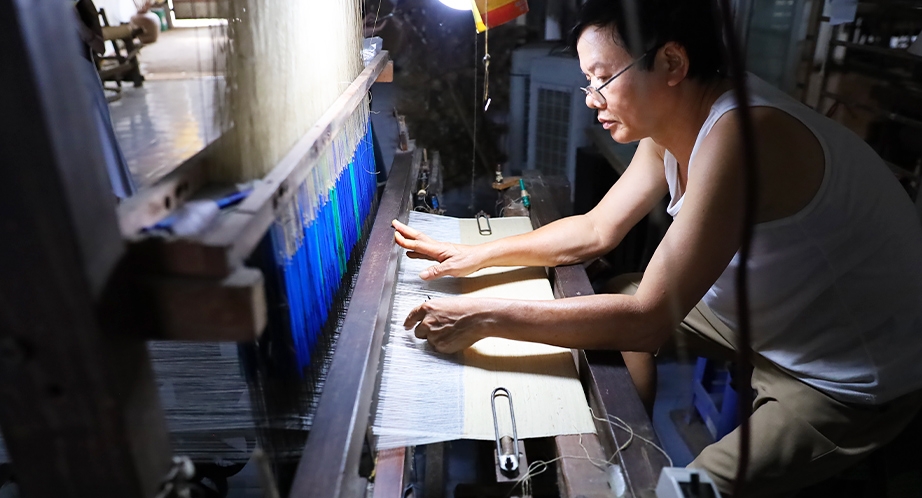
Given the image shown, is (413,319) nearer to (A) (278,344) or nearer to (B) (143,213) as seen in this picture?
(A) (278,344)

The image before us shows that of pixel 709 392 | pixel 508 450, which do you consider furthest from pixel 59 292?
pixel 709 392

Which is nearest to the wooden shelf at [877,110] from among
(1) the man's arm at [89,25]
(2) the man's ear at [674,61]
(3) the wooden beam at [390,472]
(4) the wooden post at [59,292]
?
(2) the man's ear at [674,61]

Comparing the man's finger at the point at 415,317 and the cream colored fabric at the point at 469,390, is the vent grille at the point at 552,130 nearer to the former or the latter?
the cream colored fabric at the point at 469,390

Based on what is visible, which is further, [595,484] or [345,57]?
[345,57]

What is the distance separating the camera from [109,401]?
1.79 feet

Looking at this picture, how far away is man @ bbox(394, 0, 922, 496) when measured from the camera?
1.22m

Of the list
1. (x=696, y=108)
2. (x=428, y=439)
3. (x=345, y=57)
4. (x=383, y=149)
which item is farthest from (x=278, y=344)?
(x=383, y=149)

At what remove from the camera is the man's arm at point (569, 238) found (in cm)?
174

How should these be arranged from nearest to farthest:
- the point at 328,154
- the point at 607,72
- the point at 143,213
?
the point at 143,213, the point at 328,154, the point at 607,72

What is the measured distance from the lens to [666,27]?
1.33 meters

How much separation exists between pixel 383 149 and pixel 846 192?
2.64 metres

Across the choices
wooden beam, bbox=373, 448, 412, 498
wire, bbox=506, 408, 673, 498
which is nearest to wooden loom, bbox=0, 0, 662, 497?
wooden beam, bbox=373, 448, 412, 498

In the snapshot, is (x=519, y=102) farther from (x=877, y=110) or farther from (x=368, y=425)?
(x=368, y=425)

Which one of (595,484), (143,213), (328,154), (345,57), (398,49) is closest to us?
(143,213)
